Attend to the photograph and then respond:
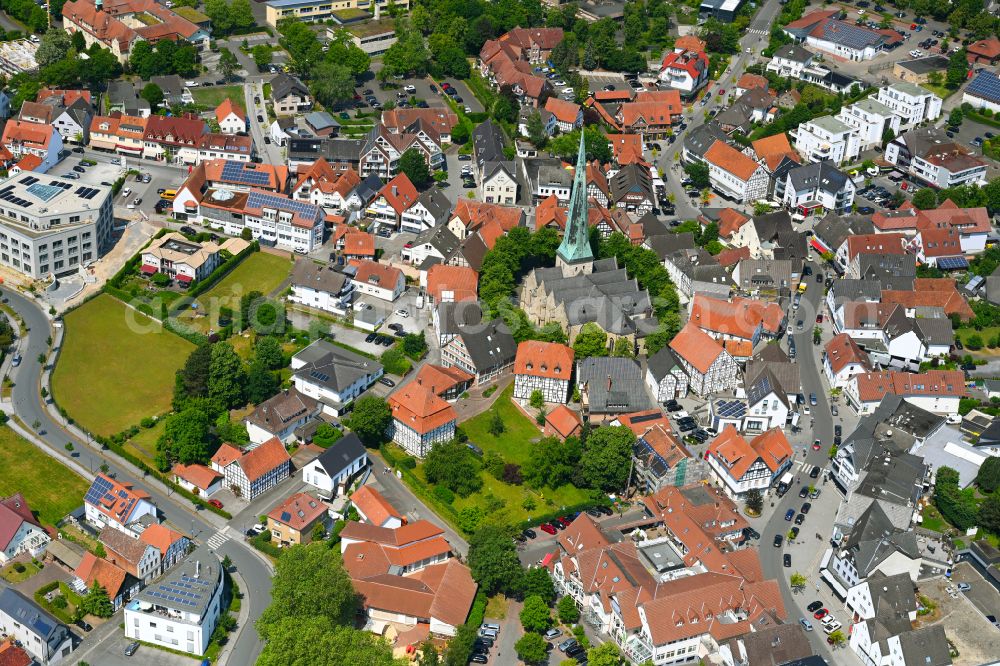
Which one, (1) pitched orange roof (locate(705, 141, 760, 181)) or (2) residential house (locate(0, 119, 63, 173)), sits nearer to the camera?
(2) residential house (locate(0, 119, 63, 173))

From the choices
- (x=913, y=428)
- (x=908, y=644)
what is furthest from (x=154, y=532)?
(x=913, y=428)

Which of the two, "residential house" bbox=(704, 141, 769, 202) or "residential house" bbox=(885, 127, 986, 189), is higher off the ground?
"residential house" bbox=(885, 127, 986, 189)

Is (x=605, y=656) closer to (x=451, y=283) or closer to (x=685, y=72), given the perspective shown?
(x=451, y=283)

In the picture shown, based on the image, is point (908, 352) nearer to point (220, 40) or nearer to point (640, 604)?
point (640, 604)

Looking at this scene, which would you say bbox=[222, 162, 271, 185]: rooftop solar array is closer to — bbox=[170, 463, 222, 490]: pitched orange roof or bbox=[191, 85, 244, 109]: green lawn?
bbox=[191, 85, 244, 109]: green lawn

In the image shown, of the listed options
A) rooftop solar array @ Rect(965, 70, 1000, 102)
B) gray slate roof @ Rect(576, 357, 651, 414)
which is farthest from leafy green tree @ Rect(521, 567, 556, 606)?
rooftop solar array @ Rect(965, 70, 1000, 102)

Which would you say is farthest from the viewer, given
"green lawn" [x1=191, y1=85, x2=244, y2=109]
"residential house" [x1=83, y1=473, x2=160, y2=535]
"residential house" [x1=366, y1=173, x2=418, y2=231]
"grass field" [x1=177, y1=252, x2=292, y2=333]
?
"green lawn" [x1=191, y1=85, x2=244, y2=109]

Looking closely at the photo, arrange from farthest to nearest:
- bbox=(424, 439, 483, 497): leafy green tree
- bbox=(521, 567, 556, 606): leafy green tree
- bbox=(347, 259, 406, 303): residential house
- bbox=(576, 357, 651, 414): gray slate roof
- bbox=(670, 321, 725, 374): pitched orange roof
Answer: bbox=(347, 259, 406, 303): residential house
bbox=(670, 321, 725, 374): pitched orange roof
bbox=(576, 357, 651, 414): gray slate roof
bbox=(424, 439, 483, 497): leafy green tree
bbox=(521, 567, 556, 606): leafy green tree

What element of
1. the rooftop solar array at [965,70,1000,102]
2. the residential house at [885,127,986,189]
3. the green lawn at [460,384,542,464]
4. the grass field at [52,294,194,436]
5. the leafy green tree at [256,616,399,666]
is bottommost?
the grass field at [52,294,194,436]

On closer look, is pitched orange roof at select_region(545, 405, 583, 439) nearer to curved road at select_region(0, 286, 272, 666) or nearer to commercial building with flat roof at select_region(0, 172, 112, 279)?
curved road at select_region(0, 286, 272, 666)
